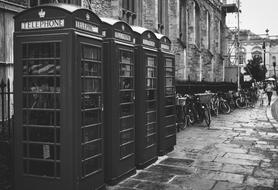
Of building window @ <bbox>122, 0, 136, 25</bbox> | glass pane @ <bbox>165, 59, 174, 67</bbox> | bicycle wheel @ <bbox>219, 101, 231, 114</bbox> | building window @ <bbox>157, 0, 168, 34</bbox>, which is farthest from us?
building window @ <bbox>157, 0, 168, 34</bbox>

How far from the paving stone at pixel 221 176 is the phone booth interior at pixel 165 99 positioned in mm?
1515

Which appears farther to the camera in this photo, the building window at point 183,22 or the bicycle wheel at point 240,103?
the building window at point 183,22

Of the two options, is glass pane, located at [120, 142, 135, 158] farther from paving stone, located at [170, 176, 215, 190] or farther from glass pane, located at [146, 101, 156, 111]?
glass pane, located at [146, 101, 156, 111]

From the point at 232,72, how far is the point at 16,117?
3629cm

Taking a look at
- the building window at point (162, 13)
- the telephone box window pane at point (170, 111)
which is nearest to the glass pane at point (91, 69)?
the telephone box window pane at point (170, 111)

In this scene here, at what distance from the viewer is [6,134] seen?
6594mm

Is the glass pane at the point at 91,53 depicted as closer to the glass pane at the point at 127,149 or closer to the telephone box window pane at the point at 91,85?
the telephone box window pane at the point at 91,85

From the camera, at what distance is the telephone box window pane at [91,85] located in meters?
5.49

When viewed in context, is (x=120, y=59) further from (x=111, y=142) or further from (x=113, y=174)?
(x=113, y=174)

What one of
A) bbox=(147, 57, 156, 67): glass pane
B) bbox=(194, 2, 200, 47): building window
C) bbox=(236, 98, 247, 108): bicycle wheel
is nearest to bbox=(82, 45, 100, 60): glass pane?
bbox=(147, 57, 156, 67): glass pane

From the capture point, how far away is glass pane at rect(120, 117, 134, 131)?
6607 mm

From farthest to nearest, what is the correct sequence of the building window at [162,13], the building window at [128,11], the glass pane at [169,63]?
the building window at [162,13]
the building window at [128,11]
the glass pane at [169,63]

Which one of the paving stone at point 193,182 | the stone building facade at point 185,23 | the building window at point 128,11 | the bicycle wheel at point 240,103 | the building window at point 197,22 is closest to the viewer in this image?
the paving stone at point 193,182

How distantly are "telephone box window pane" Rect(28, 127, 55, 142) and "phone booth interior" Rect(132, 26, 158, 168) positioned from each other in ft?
7.75
